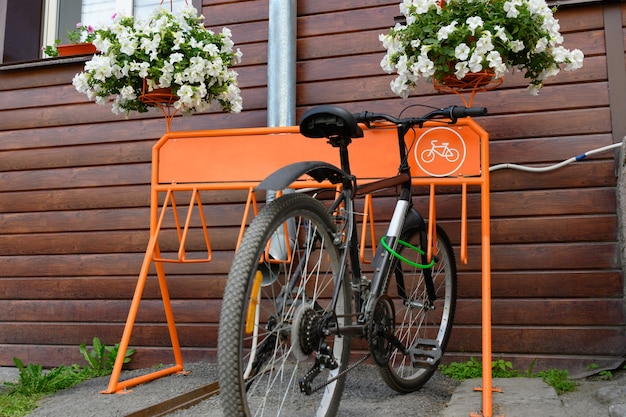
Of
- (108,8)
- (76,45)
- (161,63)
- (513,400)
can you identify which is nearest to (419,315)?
(513,400)

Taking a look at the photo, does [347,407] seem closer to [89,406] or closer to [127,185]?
[89,406]

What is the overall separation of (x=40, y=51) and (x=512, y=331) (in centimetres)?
363

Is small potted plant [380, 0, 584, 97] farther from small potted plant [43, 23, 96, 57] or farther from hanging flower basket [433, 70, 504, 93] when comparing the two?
small potted plant [43, 23, 96, 57]

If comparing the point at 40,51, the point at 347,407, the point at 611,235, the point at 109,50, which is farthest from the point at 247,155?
the point at 40,51

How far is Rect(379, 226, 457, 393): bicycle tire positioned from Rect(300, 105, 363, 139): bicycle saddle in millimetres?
584

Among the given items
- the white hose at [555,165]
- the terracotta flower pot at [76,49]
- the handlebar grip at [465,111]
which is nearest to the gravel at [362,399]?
the white hose at [555,165]

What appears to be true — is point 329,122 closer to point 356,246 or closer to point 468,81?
point 356,246

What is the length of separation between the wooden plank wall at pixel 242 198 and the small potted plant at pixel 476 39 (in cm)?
63

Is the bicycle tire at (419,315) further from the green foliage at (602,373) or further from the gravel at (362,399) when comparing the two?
the green foliage at (602,373)

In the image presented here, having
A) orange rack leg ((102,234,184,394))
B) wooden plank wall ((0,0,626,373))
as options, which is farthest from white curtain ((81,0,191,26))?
orange rack leg ((102,234,184,394))

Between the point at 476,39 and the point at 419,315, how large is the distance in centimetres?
126

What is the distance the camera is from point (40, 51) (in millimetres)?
4574

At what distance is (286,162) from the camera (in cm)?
293

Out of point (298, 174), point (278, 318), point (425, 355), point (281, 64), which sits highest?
point (281, 64)
